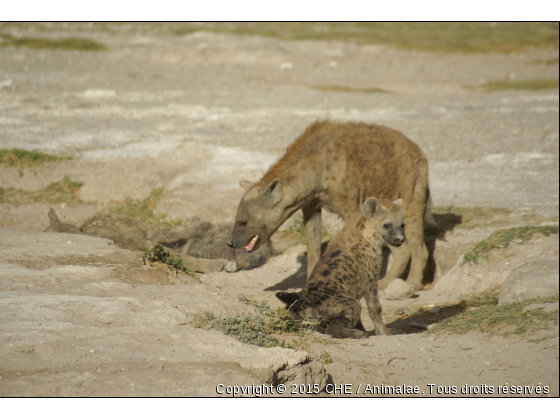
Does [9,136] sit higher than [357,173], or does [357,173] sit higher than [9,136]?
[357,173]

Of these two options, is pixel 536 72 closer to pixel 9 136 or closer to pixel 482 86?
pixel 482 86

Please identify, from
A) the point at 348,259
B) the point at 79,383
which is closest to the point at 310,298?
the point at 348,259

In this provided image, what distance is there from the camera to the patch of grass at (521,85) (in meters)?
15.3

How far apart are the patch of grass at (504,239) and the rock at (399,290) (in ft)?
1.87

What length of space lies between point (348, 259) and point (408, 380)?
128cm

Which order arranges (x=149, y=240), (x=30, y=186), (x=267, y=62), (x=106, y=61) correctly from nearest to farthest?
(x=149, y=240) → (x=30, y=186) → (x=106, y=61) → (x=267, y=62)

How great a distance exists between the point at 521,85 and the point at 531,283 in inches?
516

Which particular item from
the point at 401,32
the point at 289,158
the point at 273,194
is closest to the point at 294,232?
the point at 289,158

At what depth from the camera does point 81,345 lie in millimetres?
2975

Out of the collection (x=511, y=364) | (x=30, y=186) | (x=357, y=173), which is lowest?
(x=30, y=186)

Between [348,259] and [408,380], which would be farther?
[348,259]

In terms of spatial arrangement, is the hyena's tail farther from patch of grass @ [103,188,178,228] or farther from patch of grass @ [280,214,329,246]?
patch of grass @ [103,188,178,228]

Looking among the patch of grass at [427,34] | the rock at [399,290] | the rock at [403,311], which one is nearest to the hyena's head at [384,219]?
the rock at [403,311]

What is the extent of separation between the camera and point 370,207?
4383mm
